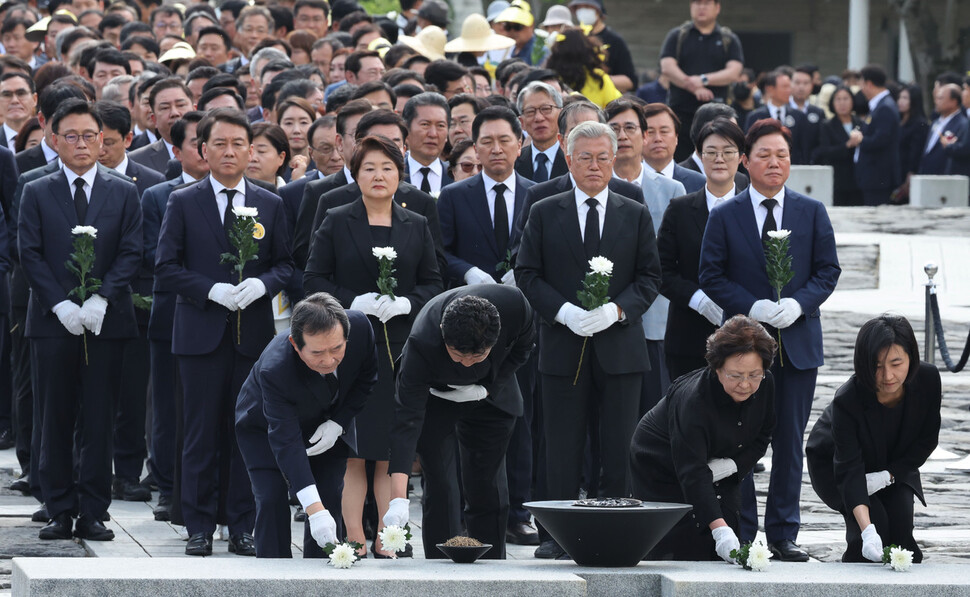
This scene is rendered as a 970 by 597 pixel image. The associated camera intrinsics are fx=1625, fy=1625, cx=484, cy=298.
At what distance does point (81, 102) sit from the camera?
8.98m

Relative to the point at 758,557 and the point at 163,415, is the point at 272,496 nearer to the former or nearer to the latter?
the point at 758,557

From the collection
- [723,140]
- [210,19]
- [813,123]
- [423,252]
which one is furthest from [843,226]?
[423,252]

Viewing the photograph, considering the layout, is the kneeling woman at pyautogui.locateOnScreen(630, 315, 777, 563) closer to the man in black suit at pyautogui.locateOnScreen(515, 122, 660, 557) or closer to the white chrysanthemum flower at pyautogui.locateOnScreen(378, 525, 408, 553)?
the man in black suit at pyautogui.locateOnScreen(515, 122, 660, 557)

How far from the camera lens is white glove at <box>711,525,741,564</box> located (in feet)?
23.4

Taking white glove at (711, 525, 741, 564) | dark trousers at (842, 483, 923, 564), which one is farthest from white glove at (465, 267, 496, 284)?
dark trousers at (842, 483, 923, 564)

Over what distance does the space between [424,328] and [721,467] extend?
1513 mm

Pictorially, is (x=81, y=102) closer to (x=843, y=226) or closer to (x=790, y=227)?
(x=790, y=227)

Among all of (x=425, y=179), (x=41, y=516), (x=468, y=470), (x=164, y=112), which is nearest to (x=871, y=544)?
(x=468, y=470)

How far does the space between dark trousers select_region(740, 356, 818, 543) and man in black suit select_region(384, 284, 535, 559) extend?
154 centimetres

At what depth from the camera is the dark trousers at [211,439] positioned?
8.52m

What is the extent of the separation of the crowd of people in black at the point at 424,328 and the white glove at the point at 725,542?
14 mm

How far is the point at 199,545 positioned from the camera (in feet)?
27.5

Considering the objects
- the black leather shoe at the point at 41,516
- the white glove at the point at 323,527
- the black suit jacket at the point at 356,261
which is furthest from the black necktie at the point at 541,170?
the white glove at the point at 323,527

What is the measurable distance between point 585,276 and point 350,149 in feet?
6.08
